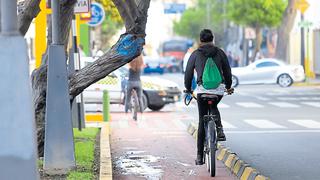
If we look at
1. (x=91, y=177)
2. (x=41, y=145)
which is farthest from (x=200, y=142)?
(x=41, y=145)

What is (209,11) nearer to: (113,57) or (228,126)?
(228,126)

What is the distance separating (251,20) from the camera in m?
54.8

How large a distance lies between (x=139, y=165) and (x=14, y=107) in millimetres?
5283

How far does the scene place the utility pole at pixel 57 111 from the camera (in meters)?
10.1

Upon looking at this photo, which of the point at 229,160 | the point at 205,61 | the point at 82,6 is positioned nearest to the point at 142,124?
the point at 82,6

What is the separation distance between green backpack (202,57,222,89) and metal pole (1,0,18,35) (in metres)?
4.07

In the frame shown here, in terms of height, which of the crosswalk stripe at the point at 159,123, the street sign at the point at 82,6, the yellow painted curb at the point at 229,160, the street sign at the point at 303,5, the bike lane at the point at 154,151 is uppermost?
the street sign at the point at 303,5

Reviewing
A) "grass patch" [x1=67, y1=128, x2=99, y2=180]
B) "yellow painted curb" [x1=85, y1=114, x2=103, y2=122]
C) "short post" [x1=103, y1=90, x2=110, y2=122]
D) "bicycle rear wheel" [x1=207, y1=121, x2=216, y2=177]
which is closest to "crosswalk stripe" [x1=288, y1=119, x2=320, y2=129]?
"short post" [x1=103, y1=90, x2=110, y2=122]

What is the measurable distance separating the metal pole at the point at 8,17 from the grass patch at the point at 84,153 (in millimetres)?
3474

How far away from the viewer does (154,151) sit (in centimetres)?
1333

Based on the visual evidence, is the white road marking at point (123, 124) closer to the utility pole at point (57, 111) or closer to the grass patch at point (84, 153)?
the grass patch at point (84, 153)

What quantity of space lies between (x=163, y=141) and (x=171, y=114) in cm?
740

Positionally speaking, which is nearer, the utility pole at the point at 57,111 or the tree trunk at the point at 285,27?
the utility pole at the point at 57,111

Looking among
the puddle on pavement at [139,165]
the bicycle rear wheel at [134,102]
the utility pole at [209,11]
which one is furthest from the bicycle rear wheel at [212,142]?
the utility pole at [209,11]
